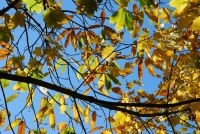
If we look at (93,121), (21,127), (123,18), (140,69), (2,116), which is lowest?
(21,127)

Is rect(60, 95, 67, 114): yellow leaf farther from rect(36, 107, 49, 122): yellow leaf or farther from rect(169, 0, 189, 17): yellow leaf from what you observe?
rect(169, 0, 189, 17): yellow leaf

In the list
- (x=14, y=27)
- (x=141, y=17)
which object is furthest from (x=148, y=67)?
(x=14, y=27)

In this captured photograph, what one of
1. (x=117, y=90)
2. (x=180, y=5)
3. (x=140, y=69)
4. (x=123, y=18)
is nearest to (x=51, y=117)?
(x=117, y=90)

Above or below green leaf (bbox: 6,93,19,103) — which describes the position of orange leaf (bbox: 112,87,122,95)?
above

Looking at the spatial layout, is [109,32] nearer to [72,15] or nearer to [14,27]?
[72,15]

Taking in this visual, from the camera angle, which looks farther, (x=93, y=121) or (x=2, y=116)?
(x=93, y=121)

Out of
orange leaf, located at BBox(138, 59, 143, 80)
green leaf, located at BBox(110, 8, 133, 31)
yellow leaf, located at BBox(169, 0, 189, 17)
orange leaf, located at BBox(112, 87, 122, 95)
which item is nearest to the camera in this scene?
yellow leaf, located at BBox(169, 0, 189, 17)

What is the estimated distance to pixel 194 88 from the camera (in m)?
3.43

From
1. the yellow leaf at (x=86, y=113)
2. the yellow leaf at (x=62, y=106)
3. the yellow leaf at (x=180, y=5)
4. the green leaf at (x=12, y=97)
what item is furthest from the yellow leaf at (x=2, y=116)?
the yellow leaf at (x=180, y=5)

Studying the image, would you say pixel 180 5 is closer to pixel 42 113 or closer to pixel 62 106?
pixel 62 106

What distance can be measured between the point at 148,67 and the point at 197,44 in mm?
502

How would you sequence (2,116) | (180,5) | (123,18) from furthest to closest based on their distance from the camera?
(2,116), (123,18), (180,5)

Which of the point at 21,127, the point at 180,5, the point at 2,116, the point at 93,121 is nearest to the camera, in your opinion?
the point at 180,5

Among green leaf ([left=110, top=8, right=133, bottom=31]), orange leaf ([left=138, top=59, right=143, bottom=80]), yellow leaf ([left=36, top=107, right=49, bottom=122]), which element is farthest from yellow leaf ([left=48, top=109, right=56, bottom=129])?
green leaf ([left=110, top=8, right=133, bottom=31])
